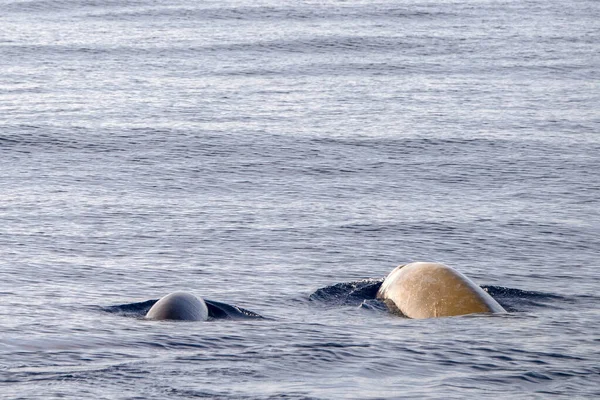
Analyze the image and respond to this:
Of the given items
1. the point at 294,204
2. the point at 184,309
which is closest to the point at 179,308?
the point at 184,309

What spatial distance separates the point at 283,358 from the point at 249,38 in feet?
107

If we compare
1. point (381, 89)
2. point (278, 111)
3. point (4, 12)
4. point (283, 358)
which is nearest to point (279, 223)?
point (283, 358)

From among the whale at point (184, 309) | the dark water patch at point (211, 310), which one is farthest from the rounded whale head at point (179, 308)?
the dark water patch at point (211, 310)

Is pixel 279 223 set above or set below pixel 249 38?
below

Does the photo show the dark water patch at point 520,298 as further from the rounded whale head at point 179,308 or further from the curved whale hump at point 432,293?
the rounded whale head at point 179,308

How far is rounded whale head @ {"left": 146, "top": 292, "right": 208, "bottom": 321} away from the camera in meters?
13.8

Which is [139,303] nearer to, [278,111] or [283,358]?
[283,358]

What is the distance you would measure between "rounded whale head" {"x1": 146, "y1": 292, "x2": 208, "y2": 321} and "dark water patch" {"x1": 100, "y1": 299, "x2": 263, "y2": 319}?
18 cm

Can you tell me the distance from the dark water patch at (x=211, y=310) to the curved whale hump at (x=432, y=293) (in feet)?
6.39

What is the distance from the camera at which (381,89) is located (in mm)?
34094

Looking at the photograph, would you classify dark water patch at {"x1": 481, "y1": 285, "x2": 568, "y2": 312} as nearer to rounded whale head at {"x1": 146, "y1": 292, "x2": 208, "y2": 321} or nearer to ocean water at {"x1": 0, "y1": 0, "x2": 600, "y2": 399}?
ocean water at {"x1": 0, "y1": 0, "x2": 600, "y2": 399}

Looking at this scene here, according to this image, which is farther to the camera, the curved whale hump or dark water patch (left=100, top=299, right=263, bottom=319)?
dark water patch (left=100, top=299, right=263, bottom=319)

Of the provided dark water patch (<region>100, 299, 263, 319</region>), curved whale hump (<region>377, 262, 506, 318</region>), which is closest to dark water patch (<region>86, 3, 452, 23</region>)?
curved whale hump (<region>377, 262, 506, 318</region>)

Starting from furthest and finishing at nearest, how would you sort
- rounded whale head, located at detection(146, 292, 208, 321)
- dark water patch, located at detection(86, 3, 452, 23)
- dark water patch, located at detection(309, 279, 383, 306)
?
1. dark water patch, located at detection(86, 3, 452, 23)
2. dark water patch, located at detection(309, 279, 383, 306)
3. rounded whale head, located at detection(146, 292, 208, 321)
